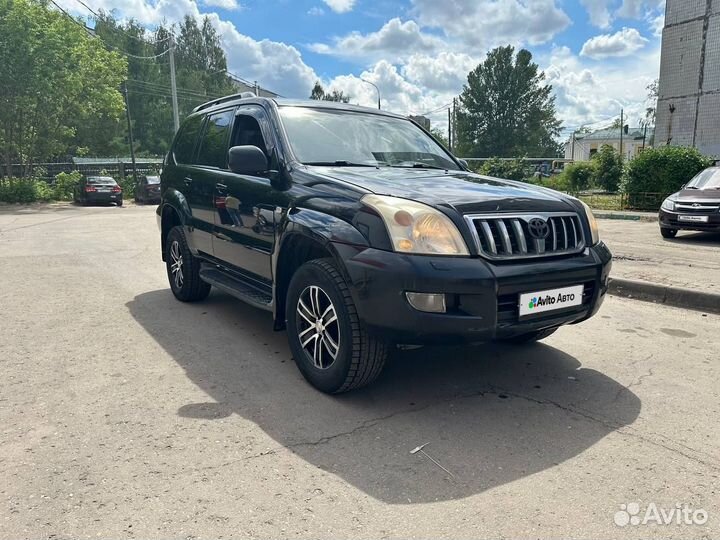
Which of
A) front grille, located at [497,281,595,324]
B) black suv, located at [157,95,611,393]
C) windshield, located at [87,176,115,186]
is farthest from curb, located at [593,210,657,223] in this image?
windshield, located at [87,176,115,186]

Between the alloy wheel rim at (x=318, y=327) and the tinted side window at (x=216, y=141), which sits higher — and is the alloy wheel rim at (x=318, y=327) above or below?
below

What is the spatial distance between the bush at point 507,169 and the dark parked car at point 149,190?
51.7 feet

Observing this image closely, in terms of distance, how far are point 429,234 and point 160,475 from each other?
176 cm

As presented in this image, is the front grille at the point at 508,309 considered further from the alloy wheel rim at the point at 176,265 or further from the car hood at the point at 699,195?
the car hood at the point at 699,195

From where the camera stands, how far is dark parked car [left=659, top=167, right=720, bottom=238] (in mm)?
9664

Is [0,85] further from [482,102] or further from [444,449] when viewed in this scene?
[482,102]

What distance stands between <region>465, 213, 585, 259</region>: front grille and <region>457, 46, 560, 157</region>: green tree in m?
66.7

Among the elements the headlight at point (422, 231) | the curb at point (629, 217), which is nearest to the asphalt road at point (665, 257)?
the curb at point (629, 217)

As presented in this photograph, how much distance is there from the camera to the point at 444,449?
274cm

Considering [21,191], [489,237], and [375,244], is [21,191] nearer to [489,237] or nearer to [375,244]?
[375,244]

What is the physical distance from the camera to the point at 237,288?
4.34 metres

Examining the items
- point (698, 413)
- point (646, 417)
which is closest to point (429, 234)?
point (646, 417)

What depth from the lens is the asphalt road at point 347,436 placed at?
7.28ft

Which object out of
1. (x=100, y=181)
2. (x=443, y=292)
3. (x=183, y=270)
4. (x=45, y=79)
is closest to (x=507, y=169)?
(x=100, y=181)
